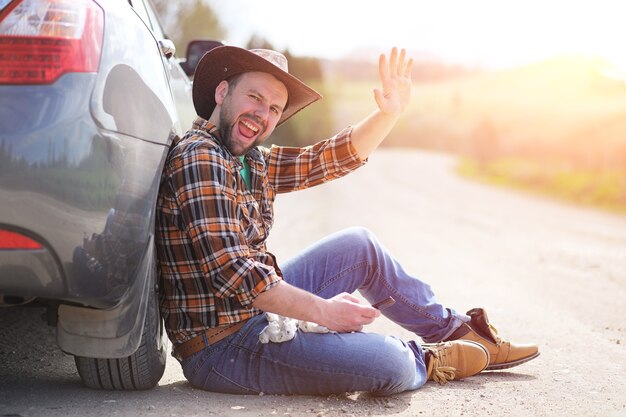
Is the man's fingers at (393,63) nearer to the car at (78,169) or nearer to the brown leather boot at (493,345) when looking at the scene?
the brown leather boot at (493,345)

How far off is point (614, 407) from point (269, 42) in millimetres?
22487

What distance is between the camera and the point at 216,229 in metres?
2.81

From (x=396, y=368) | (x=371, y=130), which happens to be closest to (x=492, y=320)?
(x=371, y=130)

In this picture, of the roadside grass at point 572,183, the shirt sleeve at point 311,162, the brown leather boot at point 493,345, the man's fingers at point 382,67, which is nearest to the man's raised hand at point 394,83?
the man's fingers at point 382,67

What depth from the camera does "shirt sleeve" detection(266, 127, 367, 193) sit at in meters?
3.72

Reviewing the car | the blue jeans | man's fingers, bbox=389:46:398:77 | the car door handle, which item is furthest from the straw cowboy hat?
the blue jeans

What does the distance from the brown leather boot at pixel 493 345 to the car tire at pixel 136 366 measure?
4.65 feet

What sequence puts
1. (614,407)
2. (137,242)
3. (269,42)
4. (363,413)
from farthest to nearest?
(269,42) < (614,407) < (363,413) < (137,242)

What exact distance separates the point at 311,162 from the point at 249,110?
0.69m

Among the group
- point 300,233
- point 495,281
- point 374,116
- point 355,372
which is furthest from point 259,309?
point 300,233

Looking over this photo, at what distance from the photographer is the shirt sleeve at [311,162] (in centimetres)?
372

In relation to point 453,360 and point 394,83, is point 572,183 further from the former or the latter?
point 453,360

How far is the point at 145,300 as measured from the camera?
272cm

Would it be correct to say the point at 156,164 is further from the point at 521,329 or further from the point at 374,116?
the point at 521,329
